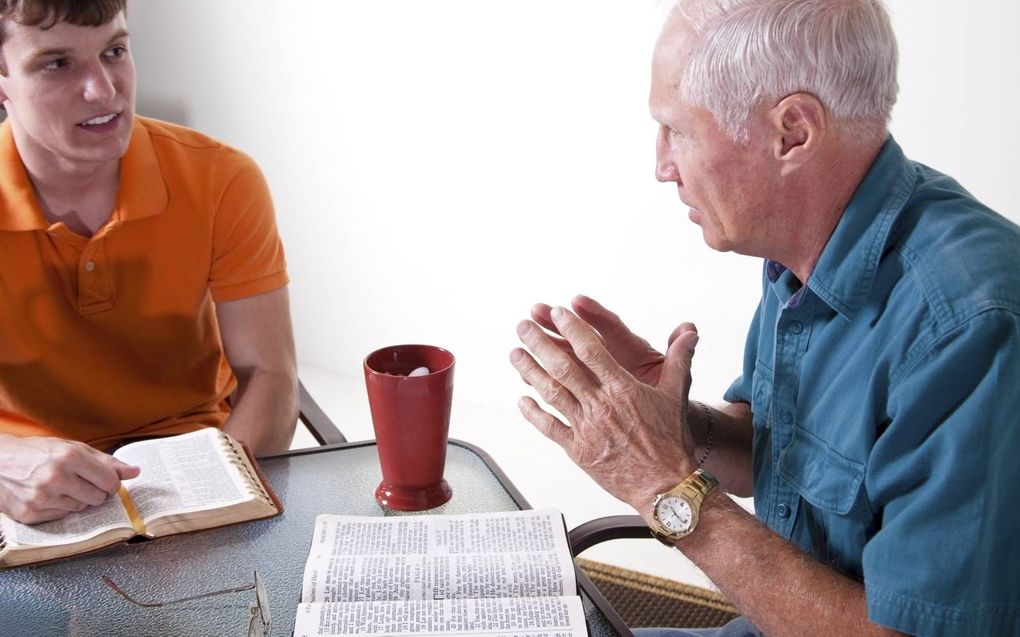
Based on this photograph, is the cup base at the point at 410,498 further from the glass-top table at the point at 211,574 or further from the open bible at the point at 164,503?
the open bible at the point at 164,503

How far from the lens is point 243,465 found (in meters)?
1.27

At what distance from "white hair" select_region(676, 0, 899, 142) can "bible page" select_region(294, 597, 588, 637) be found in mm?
529

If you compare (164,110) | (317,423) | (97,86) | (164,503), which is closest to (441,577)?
(164,503)

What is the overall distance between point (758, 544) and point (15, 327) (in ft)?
3.52

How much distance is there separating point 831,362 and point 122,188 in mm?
1031

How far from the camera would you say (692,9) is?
3.67ft


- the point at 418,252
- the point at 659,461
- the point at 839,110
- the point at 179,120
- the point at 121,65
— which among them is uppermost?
the point at 839,110

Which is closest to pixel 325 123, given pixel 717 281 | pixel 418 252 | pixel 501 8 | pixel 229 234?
pixel 418 252

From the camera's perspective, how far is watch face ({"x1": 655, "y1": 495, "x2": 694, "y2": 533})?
1.09 metres

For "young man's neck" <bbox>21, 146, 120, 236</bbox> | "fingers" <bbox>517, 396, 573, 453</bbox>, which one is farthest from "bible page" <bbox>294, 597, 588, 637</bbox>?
"young man's neck" <bbox>21, 146, 120, 236</bbox>

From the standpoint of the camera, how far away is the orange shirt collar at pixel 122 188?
4.81ft

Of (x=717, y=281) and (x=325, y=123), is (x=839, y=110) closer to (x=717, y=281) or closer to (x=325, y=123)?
(x=717, y=281)

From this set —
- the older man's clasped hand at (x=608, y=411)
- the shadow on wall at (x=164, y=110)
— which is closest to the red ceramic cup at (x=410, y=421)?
the older man's clasped hand at (x=608, y=411)

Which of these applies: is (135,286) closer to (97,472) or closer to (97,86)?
(97,86)
